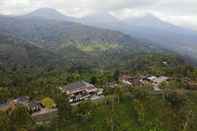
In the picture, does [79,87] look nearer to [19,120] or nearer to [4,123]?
[19,120]

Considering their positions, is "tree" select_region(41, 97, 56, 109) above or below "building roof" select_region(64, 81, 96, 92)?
above

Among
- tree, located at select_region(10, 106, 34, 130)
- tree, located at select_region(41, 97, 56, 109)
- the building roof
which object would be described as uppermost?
tree, located at select_region(10, 106, 34, 130)

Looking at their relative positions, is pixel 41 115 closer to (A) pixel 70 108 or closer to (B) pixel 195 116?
(A) pixel 70 108

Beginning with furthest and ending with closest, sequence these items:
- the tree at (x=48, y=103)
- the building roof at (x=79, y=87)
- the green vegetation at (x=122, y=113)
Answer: the building roof at (x=79, y=87) < the tree at (x=48, y=103) < the green vegetation at (x=122, y=113)

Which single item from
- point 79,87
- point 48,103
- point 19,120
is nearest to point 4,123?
point 19,120

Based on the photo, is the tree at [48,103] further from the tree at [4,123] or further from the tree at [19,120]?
the tree at [4,123]

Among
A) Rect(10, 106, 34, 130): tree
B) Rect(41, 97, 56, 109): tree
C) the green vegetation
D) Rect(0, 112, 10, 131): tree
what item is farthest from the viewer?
Rect(41, 97, 56, 109): tree

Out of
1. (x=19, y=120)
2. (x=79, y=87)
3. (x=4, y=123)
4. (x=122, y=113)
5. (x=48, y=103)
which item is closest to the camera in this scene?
(x=4, y=123)

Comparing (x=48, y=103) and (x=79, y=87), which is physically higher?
(x=48, y=103)

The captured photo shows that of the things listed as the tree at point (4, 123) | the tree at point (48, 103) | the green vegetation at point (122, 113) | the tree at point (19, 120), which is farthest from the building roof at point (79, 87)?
the tree at point (4, 123)

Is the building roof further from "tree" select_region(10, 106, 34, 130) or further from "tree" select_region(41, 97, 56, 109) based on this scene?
"tree" select_region(10, 106, 34, 130)

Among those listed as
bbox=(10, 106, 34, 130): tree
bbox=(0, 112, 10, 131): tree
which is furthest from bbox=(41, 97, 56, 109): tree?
bbox=(0, 112, 10, 131): tree
